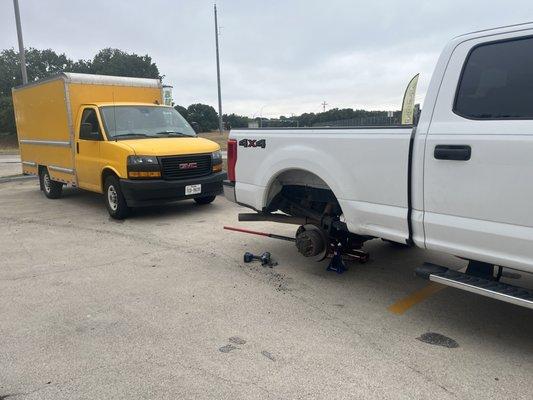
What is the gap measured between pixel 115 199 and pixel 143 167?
0.89 metres

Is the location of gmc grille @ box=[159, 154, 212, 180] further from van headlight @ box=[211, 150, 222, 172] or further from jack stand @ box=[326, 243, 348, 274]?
jack stand @ box=[326, 243, 348, 274]

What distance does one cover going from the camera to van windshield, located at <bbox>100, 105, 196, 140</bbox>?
8.44 m

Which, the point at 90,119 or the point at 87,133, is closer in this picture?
the point at 87,133

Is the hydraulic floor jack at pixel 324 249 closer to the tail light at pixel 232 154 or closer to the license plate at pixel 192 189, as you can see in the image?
the tail light at pixel 232 154

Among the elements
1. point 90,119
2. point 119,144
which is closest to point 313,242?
point 119,144

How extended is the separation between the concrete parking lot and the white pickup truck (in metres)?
0.56

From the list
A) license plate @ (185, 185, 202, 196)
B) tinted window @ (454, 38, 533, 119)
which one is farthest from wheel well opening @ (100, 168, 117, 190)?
tinted window @ (454, 38, 533, 119)

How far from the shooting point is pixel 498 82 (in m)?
3.20

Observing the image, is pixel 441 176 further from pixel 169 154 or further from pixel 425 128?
pixel 169 154

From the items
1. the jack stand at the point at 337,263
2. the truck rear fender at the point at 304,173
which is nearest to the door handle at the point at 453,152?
the truck rear fender at the point at 304,173

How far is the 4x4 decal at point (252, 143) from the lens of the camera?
4926mm

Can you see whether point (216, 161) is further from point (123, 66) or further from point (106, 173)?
point (123, 66)

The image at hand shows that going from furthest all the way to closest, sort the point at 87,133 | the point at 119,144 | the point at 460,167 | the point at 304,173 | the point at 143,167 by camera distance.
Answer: the point at 87,133 → the point at 119,144 → the point at 143,167 → the point at 304,173 → the point at 460,167

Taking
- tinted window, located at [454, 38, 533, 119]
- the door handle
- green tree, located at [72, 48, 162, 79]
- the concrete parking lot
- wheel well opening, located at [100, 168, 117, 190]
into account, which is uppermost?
green tree, located at [72, 48, 162, 79]
